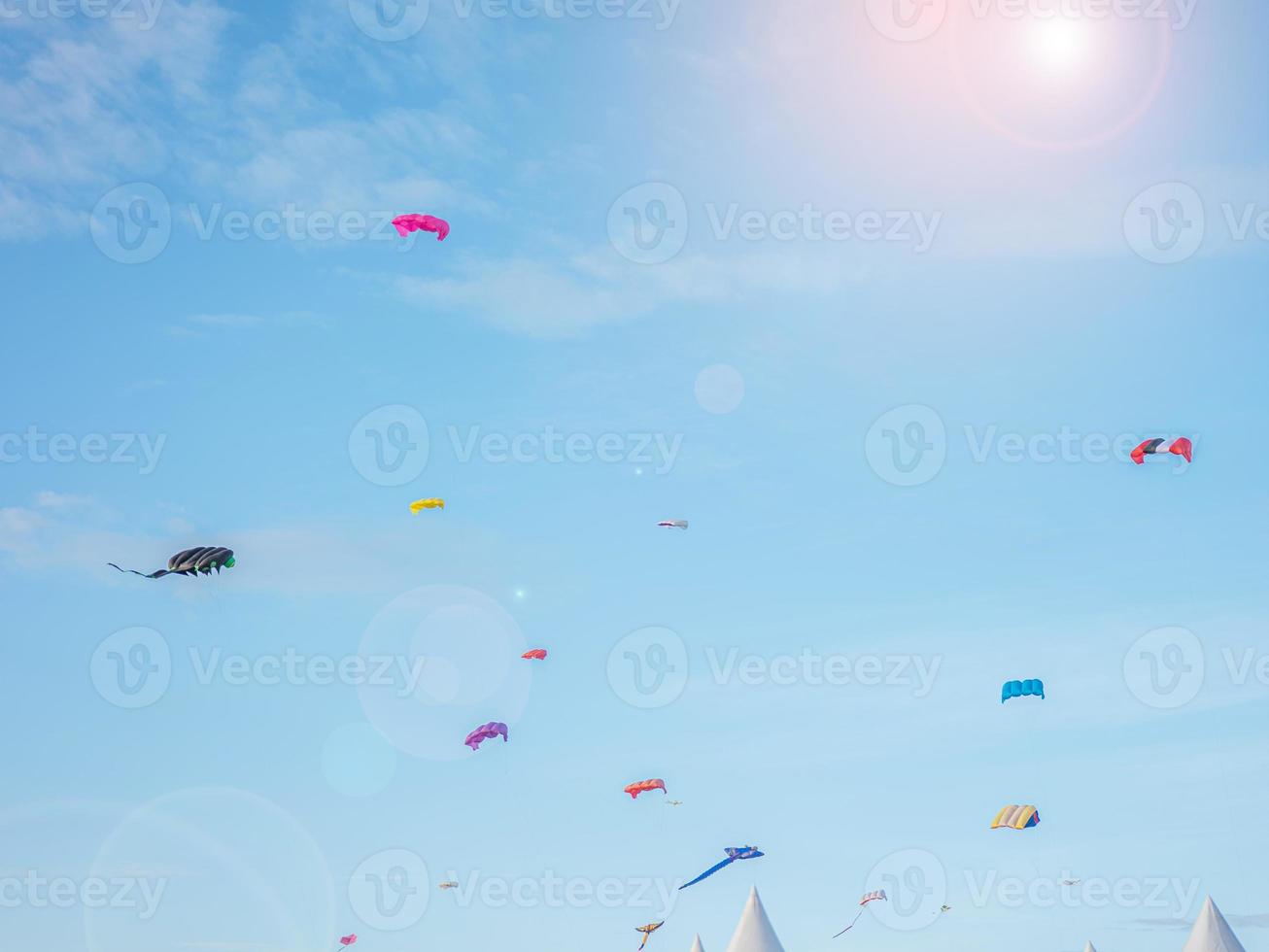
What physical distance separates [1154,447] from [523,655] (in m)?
30.4

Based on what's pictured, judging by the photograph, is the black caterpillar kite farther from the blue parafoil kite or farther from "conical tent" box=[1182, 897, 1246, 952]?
"conical tent" box=[1182, 897, 1246, 952]

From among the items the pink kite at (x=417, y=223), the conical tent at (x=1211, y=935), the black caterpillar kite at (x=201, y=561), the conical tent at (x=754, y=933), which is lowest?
the conical tent at (x=754, y=933)

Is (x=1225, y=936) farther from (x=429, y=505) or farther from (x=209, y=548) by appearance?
(x=209, y=548)

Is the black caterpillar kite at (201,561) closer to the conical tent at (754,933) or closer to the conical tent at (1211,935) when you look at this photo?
the conical tent at (754,933)

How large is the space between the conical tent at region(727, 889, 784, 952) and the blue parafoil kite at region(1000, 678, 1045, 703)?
21.8m

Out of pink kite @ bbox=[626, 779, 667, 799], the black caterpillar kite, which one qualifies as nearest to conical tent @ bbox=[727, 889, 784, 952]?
pink kite @ bbox=[626, 779, 667, 799]

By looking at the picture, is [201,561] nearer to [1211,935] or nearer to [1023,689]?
[1023,689]

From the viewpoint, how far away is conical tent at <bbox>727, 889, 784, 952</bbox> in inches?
2557

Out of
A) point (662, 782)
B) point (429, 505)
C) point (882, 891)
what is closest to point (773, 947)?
point (882, 891)

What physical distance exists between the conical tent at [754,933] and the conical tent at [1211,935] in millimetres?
23156

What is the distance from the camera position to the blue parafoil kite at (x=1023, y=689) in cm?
5362

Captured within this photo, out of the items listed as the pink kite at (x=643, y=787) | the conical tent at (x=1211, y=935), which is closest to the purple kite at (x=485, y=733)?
the pink kite at (x=643, y=787)

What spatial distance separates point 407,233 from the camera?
4941 centimetres

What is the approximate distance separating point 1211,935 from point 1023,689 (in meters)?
23.7
